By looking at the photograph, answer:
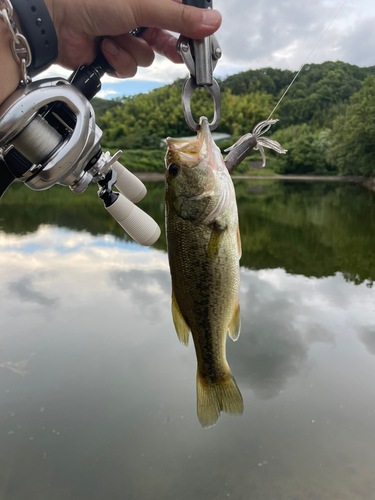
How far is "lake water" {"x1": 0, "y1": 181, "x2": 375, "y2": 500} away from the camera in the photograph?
617 centimetres

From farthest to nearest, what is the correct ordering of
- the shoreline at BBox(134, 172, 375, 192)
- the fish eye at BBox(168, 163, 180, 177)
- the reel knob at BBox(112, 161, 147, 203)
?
the shoreline at BBox(134, 172, 375, 192)
the reel knob at BBox(112, 161, 147, 203)
the fish eye at BBox(168, 163, 180, 177)

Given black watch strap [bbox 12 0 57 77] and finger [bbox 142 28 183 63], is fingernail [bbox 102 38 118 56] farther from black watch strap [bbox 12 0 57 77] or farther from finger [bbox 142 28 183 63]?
black watch strap [bbox 12 0 57 77]

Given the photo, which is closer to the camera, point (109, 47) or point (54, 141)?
point (54, 141)

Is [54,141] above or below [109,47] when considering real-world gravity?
below

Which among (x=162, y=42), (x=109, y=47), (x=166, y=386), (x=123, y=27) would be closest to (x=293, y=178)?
(x=166, y=386)

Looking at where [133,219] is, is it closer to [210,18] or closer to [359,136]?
[210,18]

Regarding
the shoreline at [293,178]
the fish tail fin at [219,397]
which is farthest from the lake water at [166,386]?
the shoreline at [293,178]

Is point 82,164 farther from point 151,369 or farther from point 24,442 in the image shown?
point 151,369

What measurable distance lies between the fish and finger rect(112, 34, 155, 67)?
2.77ft

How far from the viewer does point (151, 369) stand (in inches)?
346

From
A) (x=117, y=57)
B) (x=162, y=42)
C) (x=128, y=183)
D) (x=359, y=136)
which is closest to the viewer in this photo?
(x=128, y=183)

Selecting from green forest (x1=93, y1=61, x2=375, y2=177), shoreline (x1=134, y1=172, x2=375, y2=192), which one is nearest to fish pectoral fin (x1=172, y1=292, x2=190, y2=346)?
green forest (x1=93, y1=61, x2=375, y2=177)

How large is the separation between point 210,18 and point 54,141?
70 cm

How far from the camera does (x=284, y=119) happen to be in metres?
68.1
